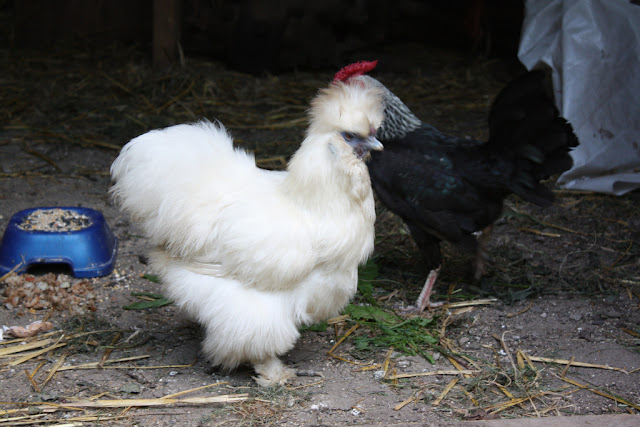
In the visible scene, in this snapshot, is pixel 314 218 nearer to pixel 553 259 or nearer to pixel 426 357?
pixel 426 357

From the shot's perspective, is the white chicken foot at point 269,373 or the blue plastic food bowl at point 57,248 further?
the blue plastic food bowl at point 57,248

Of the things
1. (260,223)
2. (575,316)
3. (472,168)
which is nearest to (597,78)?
(472,168)

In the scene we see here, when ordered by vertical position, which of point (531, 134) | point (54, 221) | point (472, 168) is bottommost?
point (54, 221)

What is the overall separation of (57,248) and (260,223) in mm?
1708

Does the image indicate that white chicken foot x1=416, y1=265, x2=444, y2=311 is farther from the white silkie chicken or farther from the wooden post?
the wooden post

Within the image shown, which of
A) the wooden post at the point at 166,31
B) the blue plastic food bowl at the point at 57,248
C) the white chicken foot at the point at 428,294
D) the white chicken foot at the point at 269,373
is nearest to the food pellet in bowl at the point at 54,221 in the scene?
the blue plastic food bowl at the point at 57,248

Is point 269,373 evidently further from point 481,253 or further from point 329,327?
point 481,253

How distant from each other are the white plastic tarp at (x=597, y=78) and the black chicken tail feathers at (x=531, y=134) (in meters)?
1.68

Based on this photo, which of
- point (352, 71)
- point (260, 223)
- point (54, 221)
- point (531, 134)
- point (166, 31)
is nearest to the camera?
point (260, 223)

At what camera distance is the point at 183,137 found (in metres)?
2.97

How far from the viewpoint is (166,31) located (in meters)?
6.79

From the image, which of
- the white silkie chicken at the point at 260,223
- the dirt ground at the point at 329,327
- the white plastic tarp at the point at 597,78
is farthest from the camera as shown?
the white plastic tarp at the point at 597,78

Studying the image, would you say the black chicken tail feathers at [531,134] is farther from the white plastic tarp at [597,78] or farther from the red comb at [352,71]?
the white plastic tarp at [597,78]

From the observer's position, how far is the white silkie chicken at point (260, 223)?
2.75 meters
